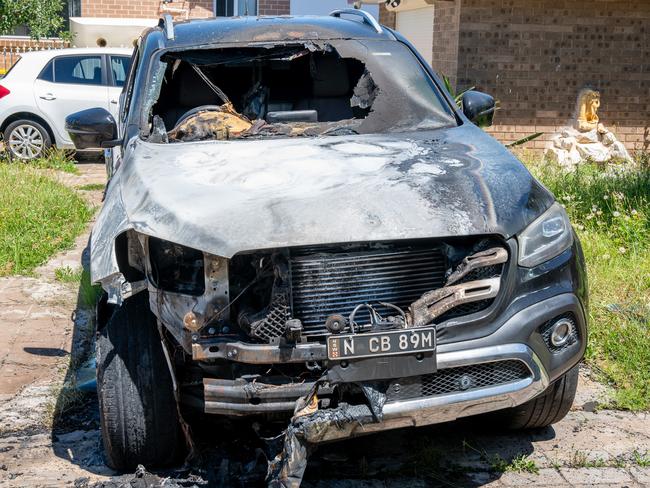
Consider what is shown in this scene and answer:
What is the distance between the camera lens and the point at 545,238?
151 inches

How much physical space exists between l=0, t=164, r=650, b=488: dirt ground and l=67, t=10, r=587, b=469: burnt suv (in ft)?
0.61

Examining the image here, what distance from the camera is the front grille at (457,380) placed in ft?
11.6

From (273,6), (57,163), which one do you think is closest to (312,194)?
(57,163)

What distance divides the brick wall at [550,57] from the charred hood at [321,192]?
8.10 m

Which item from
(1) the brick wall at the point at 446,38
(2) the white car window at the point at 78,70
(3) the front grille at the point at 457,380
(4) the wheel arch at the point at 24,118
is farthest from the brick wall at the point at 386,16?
(3) the front grille at the point at 457,380

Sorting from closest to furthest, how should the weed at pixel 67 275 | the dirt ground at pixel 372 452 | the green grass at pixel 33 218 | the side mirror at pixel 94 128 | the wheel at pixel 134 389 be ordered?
the wheel at pixel 134 389 → the dirt ground at pixel 372 452 → the side mirror at pixel 94 128 → the weed at pixel 67 275 → the green grass at pixel 33 218

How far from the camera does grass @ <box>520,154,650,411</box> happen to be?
17.1ft

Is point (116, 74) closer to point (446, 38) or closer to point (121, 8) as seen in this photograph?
point (446, 38)

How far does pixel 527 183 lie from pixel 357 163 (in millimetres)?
746

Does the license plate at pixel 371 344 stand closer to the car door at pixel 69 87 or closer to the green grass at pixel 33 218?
the green grass at pixel 33 218

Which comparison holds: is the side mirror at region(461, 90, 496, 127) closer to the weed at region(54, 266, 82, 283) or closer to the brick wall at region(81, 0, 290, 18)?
the weed at region(54, 266, 82, 283)

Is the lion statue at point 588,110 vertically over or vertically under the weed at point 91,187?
over

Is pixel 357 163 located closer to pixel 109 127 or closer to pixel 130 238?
pixel 130 238

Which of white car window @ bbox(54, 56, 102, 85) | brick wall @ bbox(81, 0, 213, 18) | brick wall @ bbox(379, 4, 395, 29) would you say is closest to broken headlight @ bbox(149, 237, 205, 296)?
white car window @ bbox(54, 56, 102, 85)
